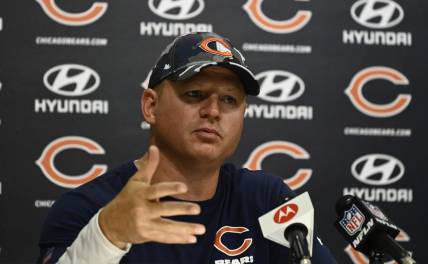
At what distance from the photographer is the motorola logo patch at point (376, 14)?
2.80 metres

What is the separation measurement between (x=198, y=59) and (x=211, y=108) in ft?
0.40

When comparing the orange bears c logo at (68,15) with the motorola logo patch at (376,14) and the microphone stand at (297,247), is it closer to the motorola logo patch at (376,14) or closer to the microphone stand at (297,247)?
the motorola logo patch at (376,14)

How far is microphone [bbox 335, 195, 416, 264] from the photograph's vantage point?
1.07 metres

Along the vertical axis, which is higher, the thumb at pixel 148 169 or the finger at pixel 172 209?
the thumb at pixel 148 169

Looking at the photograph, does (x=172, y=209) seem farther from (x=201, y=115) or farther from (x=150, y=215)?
(x=201, y=115)

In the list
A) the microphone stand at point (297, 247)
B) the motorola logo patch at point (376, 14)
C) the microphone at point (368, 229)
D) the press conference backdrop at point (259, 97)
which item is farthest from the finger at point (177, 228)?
the motorola logo patch at point (376, 14)

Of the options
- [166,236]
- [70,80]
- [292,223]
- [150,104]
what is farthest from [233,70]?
[70,80]

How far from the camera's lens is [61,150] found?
104 inches

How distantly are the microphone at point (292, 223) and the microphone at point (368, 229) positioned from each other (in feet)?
0.35

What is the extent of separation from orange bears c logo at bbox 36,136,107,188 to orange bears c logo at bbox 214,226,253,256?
1.36 metres

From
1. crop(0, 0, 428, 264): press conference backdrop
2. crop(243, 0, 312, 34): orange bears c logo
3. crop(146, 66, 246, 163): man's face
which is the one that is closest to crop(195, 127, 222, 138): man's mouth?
crop(146, 66, 246, 163): man's face

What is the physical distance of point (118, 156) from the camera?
2662 mm

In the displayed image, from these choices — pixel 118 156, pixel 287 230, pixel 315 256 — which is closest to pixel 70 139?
pixel 118 156

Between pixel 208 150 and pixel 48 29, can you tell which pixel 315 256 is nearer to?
pixel 208 150
